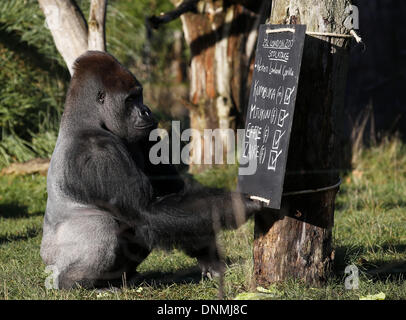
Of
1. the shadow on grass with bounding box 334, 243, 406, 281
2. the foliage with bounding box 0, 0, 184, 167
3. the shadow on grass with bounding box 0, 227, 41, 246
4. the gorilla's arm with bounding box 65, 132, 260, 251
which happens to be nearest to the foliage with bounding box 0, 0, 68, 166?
the foliage with bounding box 0, 0, 184, 167

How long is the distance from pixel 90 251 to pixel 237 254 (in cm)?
125

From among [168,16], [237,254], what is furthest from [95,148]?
[168,16]

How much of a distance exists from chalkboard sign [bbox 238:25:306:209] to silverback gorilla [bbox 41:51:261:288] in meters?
0.15

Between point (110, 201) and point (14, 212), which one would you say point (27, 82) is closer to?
point (14, 212)

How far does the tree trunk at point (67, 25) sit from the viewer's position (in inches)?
228

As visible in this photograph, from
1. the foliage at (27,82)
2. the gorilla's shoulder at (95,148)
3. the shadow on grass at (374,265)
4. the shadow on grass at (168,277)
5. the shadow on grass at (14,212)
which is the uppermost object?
the foliage at (27,82)

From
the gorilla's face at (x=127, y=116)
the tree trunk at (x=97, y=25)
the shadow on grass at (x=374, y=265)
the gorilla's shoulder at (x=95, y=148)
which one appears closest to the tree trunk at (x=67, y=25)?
the tree trunk at (x=97, y=25)

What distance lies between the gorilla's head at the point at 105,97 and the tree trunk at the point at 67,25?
1.86m

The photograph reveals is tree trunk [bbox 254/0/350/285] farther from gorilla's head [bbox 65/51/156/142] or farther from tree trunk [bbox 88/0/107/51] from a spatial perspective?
tree trunk [bbox 88/0/107/51]

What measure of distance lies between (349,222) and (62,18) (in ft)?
11.1

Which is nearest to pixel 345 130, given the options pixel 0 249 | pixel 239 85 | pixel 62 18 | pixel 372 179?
pixel 372 179

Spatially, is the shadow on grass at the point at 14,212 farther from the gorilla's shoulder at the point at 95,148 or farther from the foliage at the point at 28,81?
the gorilla's shoulder at the point at 95,148
